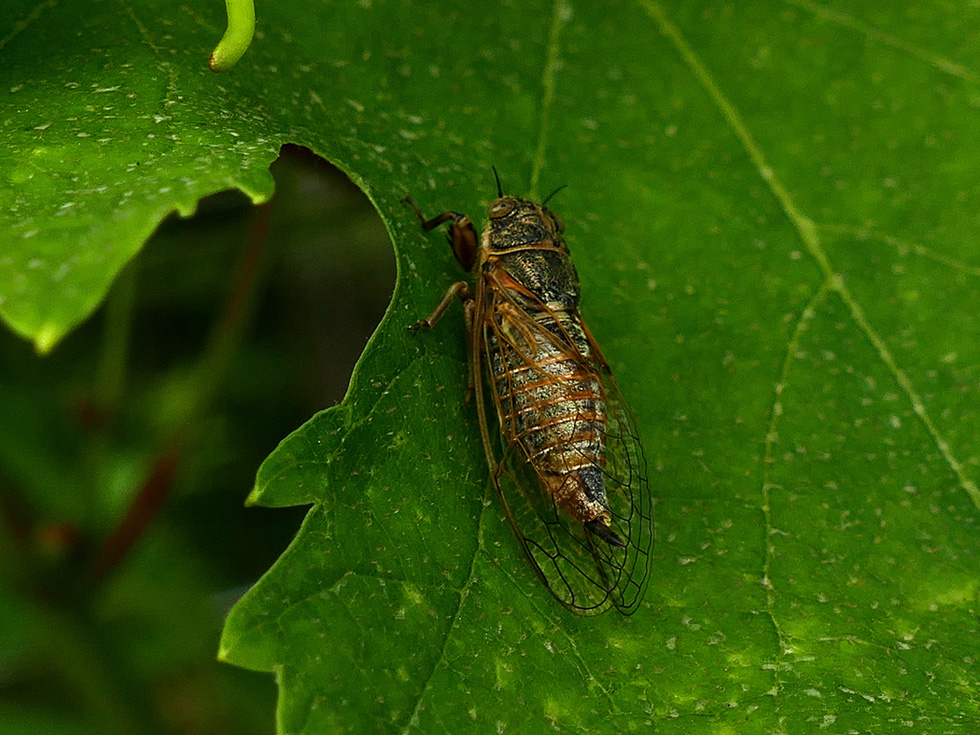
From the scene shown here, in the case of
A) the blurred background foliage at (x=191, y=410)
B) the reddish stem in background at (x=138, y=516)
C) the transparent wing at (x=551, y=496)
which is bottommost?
the blurred background foliage at (x=191, y=410)

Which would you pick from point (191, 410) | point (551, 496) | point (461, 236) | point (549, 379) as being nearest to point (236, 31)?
point (461, 236)

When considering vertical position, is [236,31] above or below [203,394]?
above

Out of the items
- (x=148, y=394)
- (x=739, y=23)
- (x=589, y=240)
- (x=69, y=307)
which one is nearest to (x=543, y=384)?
(x=589, y=240)

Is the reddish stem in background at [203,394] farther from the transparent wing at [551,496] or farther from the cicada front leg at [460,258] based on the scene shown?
the transparent wing at [551,496]

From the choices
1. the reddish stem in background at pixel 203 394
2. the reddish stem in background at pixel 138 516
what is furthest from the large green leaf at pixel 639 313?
the reddish stem in background at pixel 138 516

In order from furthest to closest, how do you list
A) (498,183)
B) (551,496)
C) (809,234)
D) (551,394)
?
(809,234), (498,183), (551,394), (551,496)

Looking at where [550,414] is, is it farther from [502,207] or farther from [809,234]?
[809,234]
